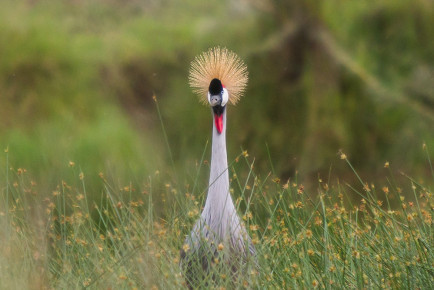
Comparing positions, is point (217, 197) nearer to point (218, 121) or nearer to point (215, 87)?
Answer: point (218, 121)

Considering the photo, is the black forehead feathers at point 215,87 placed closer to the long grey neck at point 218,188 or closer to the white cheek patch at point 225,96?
the white cheek patch at point 225,96

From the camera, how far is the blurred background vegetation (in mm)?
5312

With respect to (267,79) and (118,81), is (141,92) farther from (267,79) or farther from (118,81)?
(267,79)

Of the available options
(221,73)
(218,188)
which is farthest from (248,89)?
(218,188)

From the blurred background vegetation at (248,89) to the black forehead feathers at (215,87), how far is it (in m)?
1.72

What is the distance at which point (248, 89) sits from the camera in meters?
5.52

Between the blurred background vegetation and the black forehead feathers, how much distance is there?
67.6 inches

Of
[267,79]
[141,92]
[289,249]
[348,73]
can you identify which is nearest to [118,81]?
[141,92]

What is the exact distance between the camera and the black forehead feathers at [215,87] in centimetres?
321

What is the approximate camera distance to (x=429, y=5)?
5.47m

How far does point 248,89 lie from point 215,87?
7.59ft

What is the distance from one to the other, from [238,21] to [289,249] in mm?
2992

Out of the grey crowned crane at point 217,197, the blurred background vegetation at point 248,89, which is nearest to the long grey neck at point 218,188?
the grey crowned crane at point 217,197

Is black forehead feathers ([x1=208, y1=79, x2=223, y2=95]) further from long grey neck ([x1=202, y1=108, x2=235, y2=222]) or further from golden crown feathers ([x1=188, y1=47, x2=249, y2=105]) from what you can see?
long grey neck ([x1=202, y1=108, x2=235, y2=222])
